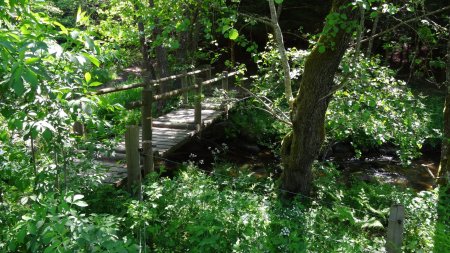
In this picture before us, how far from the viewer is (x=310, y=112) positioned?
18.6 feet

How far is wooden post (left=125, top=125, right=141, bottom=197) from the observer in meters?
4.78

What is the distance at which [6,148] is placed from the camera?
3273mm

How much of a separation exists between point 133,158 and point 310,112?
243 centimetres

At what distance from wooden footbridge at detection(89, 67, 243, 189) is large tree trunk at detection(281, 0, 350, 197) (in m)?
1.35

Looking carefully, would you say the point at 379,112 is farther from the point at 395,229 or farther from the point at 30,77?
the point at 30,77

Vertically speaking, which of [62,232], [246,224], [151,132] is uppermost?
[151,132]

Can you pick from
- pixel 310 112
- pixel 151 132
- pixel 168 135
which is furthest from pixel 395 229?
pixel 168 135

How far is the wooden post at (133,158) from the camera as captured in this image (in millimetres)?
4777

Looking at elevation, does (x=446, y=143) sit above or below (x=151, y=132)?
below

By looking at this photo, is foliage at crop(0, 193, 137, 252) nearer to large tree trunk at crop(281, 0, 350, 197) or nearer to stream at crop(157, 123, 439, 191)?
large tree trunk at crop(281, 0, 350, 197)

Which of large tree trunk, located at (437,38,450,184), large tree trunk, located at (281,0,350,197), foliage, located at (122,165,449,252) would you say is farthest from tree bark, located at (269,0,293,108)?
large tree trunk, located at (437,38,450,184)

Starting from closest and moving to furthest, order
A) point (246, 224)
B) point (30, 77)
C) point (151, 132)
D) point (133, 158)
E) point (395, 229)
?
point (30, 77) → point (395, 229) → point (246, 224) → point (133, 158) → point (151, 132)

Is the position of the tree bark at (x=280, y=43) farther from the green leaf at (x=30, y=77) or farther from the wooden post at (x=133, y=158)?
the green leaf at (x=30, y=77)

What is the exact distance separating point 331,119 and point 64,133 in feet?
13.2
